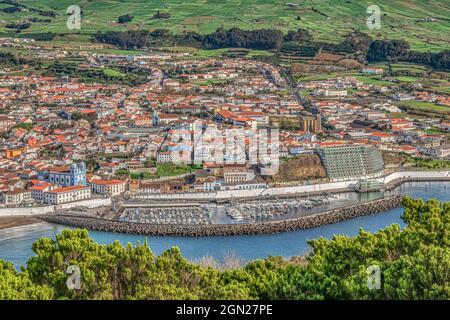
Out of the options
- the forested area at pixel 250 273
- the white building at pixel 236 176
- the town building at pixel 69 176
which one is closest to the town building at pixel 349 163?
the white building at pixel 236 176

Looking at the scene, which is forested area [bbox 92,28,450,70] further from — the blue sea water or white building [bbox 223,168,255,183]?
the blue sea water

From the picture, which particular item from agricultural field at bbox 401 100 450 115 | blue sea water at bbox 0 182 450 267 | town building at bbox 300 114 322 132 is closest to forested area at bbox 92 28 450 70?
agricultural field at bbox 401 100 450 115

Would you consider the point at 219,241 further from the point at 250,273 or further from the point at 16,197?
the point at 250,273

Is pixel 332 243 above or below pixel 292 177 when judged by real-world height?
above

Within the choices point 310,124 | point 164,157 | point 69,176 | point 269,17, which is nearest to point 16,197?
point 69,176
